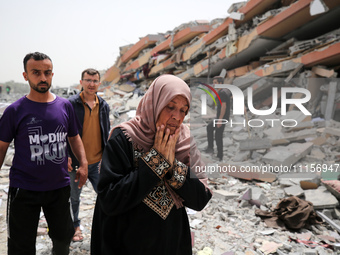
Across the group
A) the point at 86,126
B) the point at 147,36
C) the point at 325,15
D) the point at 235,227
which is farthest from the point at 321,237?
the point at 147,36

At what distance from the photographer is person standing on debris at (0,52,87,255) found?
5.59ft

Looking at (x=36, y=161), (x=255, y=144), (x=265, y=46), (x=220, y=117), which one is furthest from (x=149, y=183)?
(x=265, y=46)

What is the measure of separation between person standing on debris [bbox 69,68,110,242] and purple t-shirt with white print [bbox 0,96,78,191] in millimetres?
912

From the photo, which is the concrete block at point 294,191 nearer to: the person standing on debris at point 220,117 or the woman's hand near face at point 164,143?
the person standing on debris at point 220,117

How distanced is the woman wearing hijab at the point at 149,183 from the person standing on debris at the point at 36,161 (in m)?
0.62

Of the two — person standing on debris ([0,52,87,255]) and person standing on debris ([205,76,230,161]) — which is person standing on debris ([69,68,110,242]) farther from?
person standing on debris ([205,76,230,161])

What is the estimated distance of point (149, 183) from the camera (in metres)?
1.17

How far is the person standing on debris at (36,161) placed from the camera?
170 cm

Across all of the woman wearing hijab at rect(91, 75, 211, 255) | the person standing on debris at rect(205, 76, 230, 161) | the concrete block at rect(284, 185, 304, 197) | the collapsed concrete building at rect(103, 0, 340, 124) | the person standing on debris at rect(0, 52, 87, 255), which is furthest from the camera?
the collapsed concrete building at rect(103, 0, 340, 124)

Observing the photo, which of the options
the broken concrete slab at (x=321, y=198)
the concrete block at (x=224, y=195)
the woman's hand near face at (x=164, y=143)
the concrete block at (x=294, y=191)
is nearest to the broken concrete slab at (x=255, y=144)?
the concrete block at (x=294, y=191)

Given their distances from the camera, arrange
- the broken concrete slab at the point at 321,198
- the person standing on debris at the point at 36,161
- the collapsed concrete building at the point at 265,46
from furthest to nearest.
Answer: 1. the collapsed concrete building at the point at 265,46
2. the broken concrete slab at the point at 321,198
3. the person standing on debris at the point at 36,161

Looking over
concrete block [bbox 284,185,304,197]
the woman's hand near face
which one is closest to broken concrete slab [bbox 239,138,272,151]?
concrete block [bbox 284,185,304,197]

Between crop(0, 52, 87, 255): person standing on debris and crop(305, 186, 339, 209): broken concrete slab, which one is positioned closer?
crop(0, 52, 87, 255): person standing on debris

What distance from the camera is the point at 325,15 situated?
704 cm
